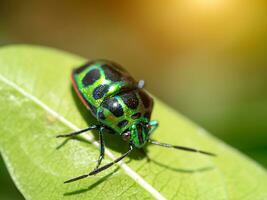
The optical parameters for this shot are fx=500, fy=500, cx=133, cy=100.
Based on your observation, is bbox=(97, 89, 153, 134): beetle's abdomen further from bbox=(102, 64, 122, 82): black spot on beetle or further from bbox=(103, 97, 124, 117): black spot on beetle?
bbox=(102, 64, 122, 82): black spot on beetle

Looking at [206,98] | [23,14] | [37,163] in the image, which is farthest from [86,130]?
[23,14]

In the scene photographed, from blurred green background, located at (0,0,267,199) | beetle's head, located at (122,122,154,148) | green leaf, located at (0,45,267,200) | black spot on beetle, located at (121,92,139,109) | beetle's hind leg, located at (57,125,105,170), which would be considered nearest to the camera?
green leaf, located at (0,45,267,200)

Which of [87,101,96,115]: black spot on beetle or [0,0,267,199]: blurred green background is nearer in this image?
[87,101,96,115]: black spot on beetle

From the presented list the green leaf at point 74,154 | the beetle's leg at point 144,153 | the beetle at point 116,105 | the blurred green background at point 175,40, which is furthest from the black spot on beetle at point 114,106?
the blurred green background at point 175,40

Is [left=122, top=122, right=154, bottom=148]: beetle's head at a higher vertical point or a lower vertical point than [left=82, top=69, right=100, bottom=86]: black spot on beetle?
lower

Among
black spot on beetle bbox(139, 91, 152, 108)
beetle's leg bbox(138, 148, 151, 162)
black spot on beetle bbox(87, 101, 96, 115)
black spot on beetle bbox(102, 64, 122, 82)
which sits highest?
black spot on beetle bbox(102, 64, 122, 82)

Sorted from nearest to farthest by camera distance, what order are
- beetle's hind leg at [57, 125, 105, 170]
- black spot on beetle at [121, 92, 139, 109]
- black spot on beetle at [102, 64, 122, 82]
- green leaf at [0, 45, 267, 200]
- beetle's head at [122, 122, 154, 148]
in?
green leaf at [0, 45, 267, 200], beetle's hind leg at [57, 125, 105, 170], beetle's head at [122, 122, 154, 148], black spot on beetle at [121, 92, 139, 109], black spot on beetle at [102, 64, 122, 82]

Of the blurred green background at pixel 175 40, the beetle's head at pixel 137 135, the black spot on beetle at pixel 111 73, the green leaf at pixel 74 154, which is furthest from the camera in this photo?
the blurred green background at pixel 175 40

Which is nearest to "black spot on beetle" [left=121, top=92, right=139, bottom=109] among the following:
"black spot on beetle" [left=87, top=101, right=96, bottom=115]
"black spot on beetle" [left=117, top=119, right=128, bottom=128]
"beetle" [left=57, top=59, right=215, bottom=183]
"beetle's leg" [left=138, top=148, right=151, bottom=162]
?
"beetle" [left=57, top=59, right=215, bottom=183]

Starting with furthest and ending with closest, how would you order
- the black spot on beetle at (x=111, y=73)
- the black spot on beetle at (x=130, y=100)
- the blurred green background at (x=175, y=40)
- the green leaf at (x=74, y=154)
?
the blurred green background at (x=175, y=40)
the black spot on beetle at (x=111, y=73)
the black spot on beetle at (x=130, y=100)
the green leaf at (x=74, y=154)

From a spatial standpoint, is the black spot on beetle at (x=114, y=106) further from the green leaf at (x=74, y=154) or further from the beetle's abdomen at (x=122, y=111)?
the green leaf at (x=74, y=154)
